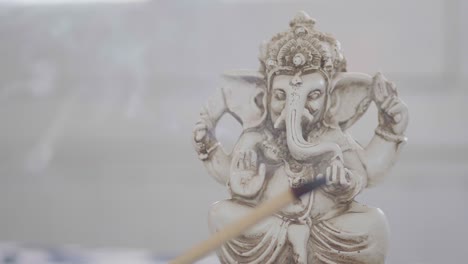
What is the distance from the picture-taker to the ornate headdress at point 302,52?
2.13 ft

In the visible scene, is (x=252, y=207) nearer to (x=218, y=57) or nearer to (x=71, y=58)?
(x=218, y=57)

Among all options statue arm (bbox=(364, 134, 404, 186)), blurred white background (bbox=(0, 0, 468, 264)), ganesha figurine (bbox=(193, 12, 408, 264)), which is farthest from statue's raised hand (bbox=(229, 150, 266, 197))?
blurred white background (bbox=(0, 0, 468, 264))

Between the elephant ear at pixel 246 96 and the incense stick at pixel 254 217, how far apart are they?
0.22 meters

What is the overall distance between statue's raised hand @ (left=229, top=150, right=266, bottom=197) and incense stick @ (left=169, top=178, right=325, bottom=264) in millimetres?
160

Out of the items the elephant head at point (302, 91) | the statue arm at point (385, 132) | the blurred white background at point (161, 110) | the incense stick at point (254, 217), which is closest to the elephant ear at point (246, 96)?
the elephant head at point (302, 91)

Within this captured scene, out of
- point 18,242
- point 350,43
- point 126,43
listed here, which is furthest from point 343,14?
point 18,242

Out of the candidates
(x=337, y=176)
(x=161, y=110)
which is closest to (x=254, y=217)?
(x=337, y=176)

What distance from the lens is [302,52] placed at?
0.65 metres

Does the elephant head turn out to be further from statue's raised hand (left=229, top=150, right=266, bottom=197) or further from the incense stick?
the incense stick

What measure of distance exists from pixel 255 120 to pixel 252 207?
10cm

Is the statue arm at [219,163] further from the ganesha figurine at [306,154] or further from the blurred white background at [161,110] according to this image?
the blurred white background at [161,110]

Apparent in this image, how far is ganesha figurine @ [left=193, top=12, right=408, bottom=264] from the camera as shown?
628 mm

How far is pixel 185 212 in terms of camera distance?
1.22 meters

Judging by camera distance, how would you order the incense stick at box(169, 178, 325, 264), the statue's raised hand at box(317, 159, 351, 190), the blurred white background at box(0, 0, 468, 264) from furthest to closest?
1. the blurred white background at box(0, 0, 468, 264)
2. the statue's raised hand at box(317, 159, 351, 190)
3. the incense stick at box(169, 178, 325, 264)
